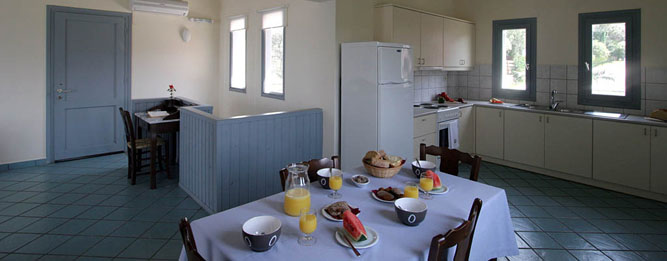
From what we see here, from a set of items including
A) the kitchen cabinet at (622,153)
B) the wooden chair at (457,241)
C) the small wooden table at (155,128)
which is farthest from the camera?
the small wooden table at (155,128)

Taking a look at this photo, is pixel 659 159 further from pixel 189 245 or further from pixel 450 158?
pixel 189 245

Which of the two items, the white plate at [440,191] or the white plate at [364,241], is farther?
the white plate at [440,191]

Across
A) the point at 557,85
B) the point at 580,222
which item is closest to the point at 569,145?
the point at 557,85

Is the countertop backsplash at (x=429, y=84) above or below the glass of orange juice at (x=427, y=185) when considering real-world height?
above

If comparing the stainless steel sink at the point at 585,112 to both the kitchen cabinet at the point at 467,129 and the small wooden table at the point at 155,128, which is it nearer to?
the kitchen cabinet at the point at 467,129

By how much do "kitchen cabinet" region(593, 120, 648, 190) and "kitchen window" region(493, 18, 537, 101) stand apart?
128 cm

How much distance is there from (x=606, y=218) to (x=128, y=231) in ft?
14.0

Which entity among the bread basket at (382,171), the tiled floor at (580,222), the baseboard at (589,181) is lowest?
the tiled floor at (580,222)

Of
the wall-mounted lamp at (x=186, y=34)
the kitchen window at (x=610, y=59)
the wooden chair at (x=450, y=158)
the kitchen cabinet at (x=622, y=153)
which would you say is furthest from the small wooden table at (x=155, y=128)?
the kitchen window at (x=610, y=59)

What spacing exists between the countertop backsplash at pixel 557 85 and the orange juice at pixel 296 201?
464 cm

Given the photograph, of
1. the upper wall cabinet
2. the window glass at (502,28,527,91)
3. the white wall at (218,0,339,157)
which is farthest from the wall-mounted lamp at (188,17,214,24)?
the window glass at (502,28,527,91)

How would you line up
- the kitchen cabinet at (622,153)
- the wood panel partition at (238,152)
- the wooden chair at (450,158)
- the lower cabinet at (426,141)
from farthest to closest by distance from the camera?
the lower cabinet at (426,141)
the kitchen cabinet at (622,153)
the wood panel partition at (238,152)
the wooden chair at (450,158)

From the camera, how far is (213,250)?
1604 mm

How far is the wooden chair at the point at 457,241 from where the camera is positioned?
1.45 metres
